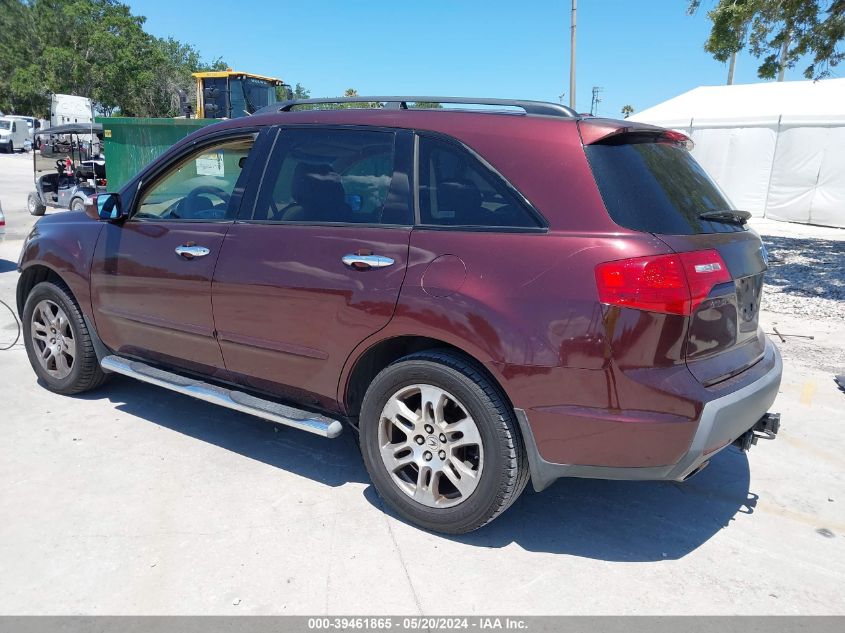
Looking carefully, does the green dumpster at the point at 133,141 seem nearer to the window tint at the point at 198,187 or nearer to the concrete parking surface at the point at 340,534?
the window tint at the point at 198,187

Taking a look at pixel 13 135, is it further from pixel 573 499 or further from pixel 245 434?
pixel 573 499

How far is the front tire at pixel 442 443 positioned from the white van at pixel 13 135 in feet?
149

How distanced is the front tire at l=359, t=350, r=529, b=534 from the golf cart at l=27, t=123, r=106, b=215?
1380 cm

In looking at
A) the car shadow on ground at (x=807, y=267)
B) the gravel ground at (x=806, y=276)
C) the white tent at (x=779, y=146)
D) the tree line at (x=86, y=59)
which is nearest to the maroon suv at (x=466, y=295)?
the gravel ground at (x=806, y=276)

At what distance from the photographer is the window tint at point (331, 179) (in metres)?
3.23

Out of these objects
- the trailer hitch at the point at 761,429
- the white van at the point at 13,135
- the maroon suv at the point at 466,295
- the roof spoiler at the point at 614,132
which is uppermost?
the white van at the point at 13,135

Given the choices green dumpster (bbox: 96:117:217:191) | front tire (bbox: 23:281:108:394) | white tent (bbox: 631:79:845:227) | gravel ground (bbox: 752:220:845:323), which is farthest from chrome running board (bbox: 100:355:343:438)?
white tent (bbox: 631:79:845:227)

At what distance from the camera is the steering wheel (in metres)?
3.96

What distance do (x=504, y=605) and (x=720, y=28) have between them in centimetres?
1321

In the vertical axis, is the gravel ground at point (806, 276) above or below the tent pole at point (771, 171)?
below

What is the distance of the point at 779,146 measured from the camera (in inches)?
727

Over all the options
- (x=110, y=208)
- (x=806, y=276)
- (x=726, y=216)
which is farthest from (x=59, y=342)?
(x=806, y=276)

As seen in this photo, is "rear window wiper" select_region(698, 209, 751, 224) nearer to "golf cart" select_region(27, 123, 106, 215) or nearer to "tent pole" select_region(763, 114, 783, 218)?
"golf cart" select_region(27, 123, 106, 215)
